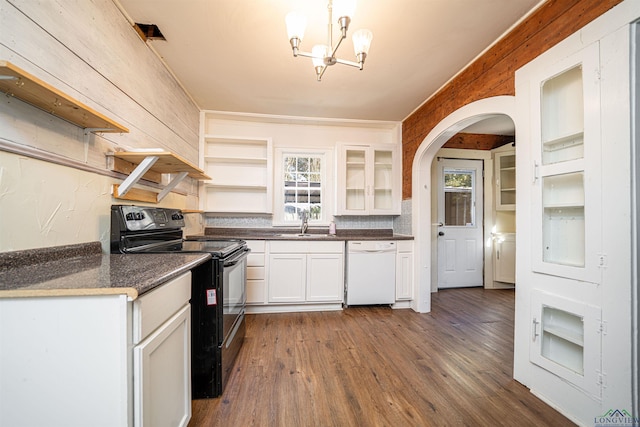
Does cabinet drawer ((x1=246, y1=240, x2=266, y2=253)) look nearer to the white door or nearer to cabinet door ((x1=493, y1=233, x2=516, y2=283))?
the white door

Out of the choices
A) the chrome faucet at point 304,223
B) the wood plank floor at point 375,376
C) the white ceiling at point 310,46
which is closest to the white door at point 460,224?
the wood plank floor at point 375,376

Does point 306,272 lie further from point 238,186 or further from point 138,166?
point 138,166

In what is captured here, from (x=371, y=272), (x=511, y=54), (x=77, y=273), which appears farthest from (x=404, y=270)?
(x=77, y=273)

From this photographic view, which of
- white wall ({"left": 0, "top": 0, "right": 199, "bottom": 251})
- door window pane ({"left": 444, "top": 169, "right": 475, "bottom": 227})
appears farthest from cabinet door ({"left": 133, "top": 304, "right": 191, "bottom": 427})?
door window pane ({"left": 444, "top": 169, "right": 475, "bottom": 227})

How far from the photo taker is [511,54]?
1772 mm

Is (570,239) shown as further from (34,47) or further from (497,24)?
(34,47)

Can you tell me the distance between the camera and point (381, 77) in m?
2.39

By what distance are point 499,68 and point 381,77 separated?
95 centimetres

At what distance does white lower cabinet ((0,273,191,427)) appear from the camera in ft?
2.34

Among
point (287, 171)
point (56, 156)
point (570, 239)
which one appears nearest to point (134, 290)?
point (56, 156)

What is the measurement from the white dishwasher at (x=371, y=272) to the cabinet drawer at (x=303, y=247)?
16 cm

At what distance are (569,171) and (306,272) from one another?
235 centimetres

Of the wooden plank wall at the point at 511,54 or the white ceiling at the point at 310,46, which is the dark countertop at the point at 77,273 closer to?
the white ceiling at the point at 310,46

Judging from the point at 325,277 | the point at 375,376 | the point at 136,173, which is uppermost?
the point at 136,173
